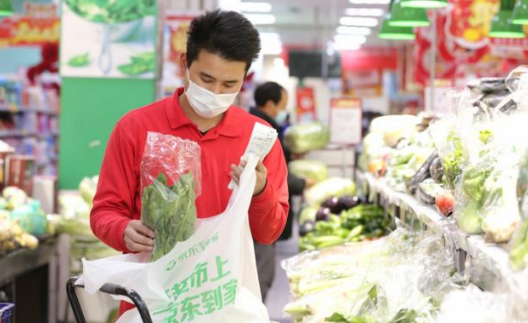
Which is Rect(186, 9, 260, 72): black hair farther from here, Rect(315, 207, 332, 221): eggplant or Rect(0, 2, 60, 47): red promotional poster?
Rect(0, 2, 60, 47): red promotional poster

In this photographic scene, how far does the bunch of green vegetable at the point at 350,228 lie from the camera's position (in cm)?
597

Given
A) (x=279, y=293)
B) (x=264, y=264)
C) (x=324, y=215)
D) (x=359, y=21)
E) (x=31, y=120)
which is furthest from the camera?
(x=359, y=21)

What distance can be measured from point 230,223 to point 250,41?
2.09 ft

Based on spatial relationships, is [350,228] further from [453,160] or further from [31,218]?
[453,160]

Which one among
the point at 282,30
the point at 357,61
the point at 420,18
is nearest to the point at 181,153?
the point at 420,18

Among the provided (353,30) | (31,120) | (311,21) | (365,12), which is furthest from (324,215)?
(311,21)

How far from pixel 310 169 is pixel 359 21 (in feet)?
54.0

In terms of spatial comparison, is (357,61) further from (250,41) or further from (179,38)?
(250,41)

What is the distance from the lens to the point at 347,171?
9.68 m

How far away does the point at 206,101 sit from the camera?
2857 mm

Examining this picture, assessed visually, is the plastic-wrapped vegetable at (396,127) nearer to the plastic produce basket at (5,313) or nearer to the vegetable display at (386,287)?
the vegetable display at (386,287)

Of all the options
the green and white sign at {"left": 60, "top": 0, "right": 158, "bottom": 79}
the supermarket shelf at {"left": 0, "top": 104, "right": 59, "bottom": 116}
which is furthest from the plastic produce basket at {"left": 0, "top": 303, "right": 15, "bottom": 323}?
the supermarket shelf at {"left": 0, "top": 104, "right": 59, "bottom": 116}

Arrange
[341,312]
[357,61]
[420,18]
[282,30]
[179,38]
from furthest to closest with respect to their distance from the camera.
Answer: [282,30], [357,61], [179,38], [420,18], [341,312]

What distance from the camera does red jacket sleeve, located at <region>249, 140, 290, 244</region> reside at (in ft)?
9.20
